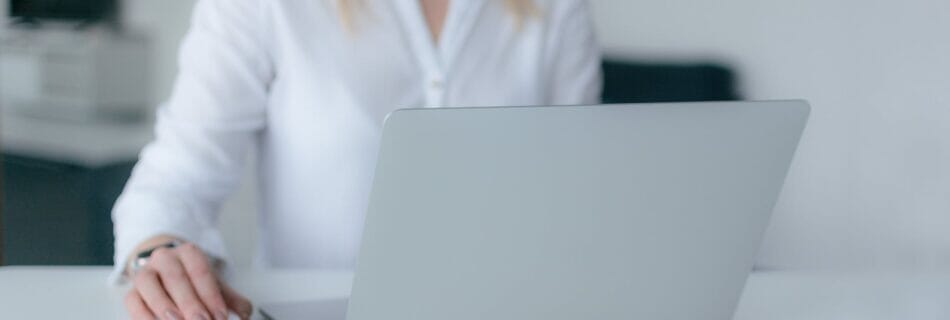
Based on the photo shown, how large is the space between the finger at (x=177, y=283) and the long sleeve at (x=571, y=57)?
2.22ft

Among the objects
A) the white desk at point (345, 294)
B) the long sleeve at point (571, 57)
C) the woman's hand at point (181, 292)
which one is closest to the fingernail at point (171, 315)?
the woman's hand at point (181, 292)

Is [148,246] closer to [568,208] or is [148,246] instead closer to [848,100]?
[568,208]

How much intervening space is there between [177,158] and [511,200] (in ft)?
2.10

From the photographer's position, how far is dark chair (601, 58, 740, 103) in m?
2.92

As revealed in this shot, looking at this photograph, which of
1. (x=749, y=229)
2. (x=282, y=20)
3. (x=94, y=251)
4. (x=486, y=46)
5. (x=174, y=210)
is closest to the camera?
(x=749, y=229)

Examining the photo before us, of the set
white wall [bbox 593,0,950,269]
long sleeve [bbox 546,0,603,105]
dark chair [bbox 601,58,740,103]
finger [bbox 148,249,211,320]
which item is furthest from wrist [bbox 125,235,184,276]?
white wall [bbox 593,0,950,269]

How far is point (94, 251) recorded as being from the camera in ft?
12.6

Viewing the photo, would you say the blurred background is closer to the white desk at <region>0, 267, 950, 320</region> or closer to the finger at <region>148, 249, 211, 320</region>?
the white desk at <region>0, 267, 950, 320</region>

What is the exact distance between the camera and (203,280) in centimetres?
95

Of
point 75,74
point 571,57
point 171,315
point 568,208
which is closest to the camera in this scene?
point 568,208

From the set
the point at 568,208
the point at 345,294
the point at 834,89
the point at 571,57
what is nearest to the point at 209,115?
the point at 345,294

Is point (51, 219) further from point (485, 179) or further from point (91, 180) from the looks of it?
point (485, 179)

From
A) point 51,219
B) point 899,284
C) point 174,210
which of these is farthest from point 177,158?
point 51,219

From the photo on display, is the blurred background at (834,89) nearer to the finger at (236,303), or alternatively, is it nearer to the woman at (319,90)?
the woman at (319,90)
